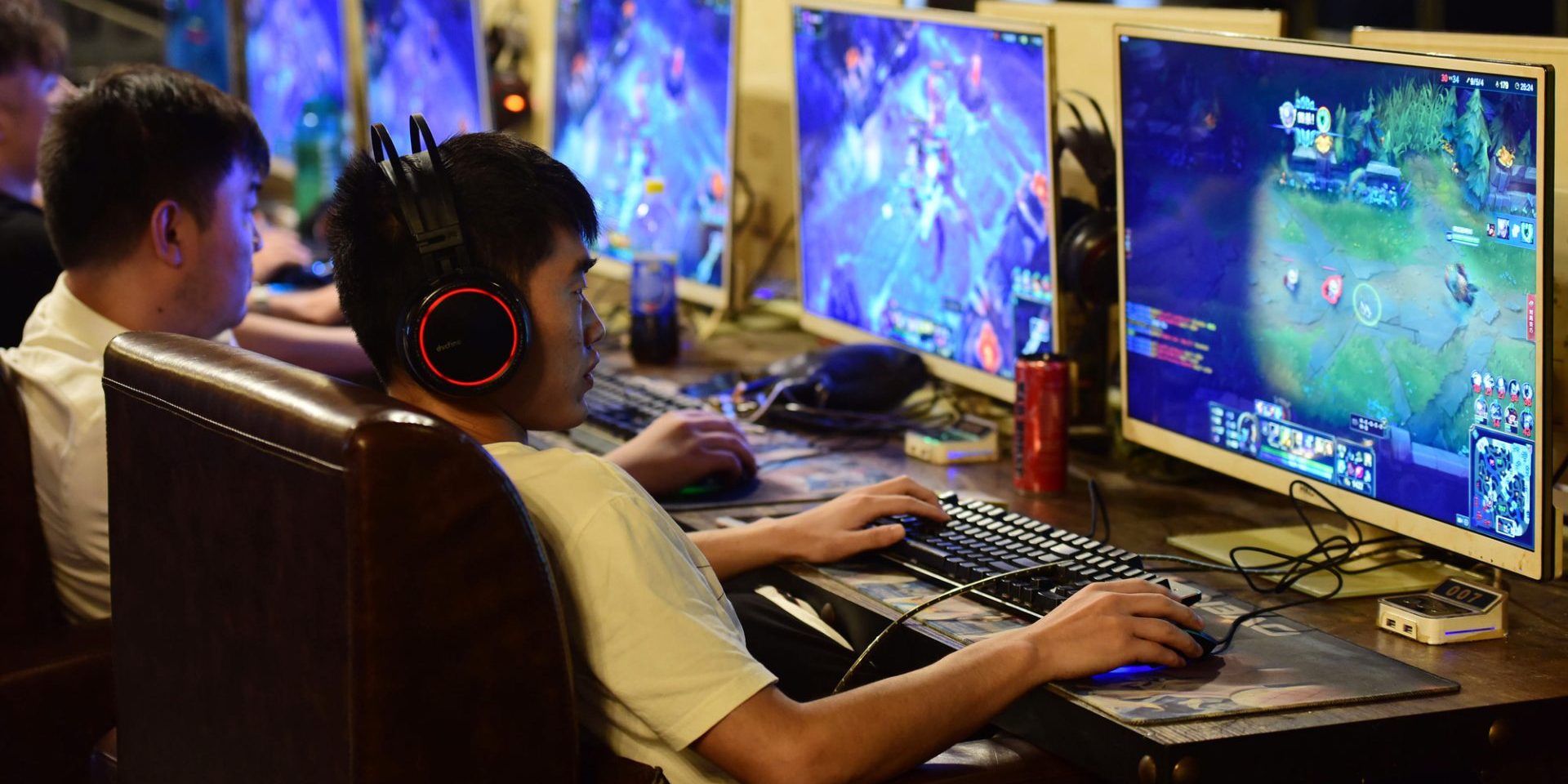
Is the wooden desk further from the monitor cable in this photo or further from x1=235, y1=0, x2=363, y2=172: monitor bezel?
x1=235, y1=0, x2=363, y2=172: monitor bezel

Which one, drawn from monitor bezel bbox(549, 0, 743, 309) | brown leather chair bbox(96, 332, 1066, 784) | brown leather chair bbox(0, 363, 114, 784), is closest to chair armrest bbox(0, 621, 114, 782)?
brown leather chair bbox(0, 363, 114, 784)

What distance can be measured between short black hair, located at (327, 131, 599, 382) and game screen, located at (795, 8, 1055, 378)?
0.88 m

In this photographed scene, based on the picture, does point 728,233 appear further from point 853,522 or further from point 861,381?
point 853,522

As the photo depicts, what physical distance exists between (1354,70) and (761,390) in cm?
112

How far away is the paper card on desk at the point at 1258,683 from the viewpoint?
1.28 metres

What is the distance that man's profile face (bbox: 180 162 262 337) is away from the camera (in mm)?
2078

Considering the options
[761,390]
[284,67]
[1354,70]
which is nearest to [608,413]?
[761,390]

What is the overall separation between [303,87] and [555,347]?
11.1ft

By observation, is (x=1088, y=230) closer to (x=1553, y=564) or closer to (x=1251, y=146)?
(x=1251, y=146)

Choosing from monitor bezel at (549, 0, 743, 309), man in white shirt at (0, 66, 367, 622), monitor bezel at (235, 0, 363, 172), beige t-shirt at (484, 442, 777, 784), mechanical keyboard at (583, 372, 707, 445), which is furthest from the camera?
monitor bezel at (235, 0, 363, 172)

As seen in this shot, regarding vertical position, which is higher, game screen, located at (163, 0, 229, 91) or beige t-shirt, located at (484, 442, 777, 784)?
game screen, located at (163, 0, 229, 91)

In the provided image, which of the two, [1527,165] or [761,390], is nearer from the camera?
[1527,165]

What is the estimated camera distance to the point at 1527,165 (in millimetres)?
1396

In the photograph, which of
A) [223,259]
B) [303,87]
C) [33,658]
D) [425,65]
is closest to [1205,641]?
[33,658]
